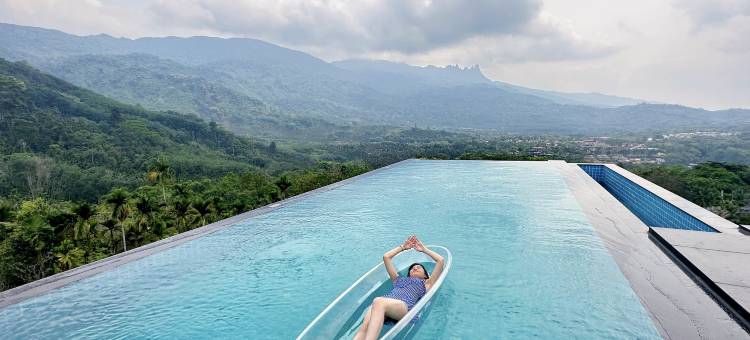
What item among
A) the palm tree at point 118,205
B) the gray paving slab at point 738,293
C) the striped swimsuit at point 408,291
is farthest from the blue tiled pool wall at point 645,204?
the palm tree at point 118,205

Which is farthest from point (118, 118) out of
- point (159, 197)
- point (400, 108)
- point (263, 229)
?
point (400, 108)

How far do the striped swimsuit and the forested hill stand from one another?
43.0m

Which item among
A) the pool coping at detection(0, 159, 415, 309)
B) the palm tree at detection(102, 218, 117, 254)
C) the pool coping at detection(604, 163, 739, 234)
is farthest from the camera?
the palm tree at detection(102, 218, 117, 254)

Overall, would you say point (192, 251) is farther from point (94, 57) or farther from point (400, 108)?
point (400, 108)

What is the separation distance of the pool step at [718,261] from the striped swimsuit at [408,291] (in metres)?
2.39

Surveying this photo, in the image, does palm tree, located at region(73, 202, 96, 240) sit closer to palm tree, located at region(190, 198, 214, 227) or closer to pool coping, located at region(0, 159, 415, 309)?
palm tree, located at region(190, 198, 214, 227)

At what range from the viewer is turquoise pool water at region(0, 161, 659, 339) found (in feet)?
10.9

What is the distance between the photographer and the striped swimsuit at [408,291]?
129 inches

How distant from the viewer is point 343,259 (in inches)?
201

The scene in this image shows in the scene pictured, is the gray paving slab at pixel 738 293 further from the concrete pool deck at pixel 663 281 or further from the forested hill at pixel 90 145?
the forested hill at pixel 90 145

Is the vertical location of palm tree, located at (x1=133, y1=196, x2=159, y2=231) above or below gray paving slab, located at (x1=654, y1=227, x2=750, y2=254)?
below

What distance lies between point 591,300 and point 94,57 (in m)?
177

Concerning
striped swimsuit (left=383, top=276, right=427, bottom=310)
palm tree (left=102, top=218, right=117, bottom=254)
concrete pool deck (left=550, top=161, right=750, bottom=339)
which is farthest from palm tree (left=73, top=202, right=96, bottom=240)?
concrete pool deck (left=550, top=161, right=750, bottom=339)

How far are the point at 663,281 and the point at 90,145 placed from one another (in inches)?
2295
